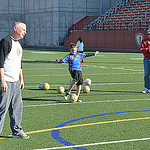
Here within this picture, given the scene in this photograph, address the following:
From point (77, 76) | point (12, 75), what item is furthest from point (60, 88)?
point (12, 75)

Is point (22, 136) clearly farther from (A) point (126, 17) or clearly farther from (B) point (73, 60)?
(A) point (126, 17)

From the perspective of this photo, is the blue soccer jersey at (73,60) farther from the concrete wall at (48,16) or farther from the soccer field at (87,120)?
the concrete wall at (48,16)

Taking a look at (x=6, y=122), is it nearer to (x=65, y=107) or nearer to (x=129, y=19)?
(x=65, y=107)

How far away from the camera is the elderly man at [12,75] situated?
717 centimetres

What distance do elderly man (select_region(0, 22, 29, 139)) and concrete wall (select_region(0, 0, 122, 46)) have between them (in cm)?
5501

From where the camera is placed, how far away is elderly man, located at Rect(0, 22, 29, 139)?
23.5 ft

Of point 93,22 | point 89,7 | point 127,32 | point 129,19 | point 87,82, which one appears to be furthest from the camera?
point 89,7

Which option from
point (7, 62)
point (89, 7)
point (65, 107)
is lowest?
point (65, 107)

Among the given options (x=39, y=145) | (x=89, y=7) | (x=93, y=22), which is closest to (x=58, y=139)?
(x=39, y=145)

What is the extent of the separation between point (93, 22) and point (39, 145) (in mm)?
53537

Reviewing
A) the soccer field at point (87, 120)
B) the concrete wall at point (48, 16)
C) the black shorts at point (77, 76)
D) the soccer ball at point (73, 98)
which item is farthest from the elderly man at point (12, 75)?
the concrete wall at point (48, 16)

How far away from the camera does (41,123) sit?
9.16 m

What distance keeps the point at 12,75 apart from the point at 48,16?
5706cm

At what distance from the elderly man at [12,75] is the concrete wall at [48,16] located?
2166 inches
